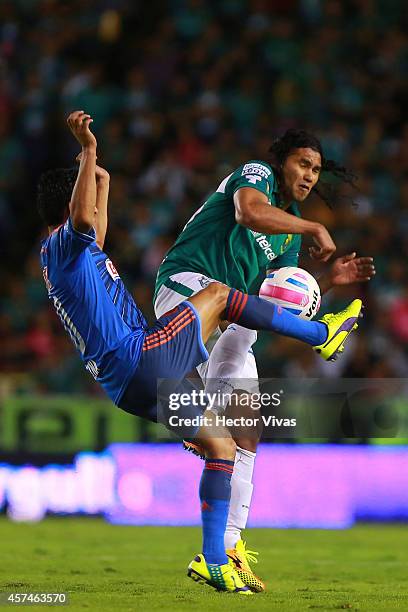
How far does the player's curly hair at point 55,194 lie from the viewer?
6.00 m

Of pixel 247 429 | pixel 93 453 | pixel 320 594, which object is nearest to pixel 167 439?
pixel 93 453

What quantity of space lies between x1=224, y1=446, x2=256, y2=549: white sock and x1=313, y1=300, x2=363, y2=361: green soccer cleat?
0.86m

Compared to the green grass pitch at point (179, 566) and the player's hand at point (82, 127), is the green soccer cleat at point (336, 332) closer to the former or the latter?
the green grass pitch at point (179, 566)

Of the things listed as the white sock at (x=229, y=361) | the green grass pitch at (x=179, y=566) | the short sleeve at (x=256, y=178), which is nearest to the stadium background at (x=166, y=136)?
the green grass pitch at (x=179, y=566)

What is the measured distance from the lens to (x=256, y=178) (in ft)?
20.6

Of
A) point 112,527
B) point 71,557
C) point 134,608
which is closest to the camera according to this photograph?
point 134,608

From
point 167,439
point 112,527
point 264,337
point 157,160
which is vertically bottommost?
point 112,527

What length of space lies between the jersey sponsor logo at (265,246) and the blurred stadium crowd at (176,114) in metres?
5.47

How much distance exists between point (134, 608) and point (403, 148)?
377 inches

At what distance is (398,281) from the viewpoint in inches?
485

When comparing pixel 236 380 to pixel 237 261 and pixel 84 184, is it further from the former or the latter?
pixel 84 184

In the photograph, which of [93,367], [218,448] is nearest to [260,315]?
[218,448]

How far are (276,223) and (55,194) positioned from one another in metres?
1.11

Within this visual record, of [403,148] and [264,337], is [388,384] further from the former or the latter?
[403,148]
